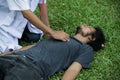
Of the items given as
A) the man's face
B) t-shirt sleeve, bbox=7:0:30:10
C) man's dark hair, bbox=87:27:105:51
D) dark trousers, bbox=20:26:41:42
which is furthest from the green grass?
t-shirt sleeve, bbox=7:0:30:10

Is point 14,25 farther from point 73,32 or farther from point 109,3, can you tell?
point 109,3

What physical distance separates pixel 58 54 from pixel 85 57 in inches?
11.9

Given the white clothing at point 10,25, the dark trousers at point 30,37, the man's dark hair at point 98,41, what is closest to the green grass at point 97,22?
the man's dark hair at point 98,41

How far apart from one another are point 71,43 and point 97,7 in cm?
158

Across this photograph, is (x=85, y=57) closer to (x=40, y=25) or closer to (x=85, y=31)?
(x=85, y=31)

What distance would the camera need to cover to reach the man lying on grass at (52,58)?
358cm

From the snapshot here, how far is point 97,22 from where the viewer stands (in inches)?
199

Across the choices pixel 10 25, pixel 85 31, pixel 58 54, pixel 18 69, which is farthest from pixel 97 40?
pixel 18 69

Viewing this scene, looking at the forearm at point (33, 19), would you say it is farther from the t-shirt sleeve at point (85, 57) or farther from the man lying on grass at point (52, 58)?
the t-shirt sleeve at point (85, 57)

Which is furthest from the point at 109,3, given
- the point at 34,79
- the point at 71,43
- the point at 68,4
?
the point at 34,79

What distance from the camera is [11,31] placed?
4250mm

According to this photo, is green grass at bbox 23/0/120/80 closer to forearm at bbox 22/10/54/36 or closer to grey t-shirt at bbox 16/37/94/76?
grey t-shirt at bbox 16/37/94/76

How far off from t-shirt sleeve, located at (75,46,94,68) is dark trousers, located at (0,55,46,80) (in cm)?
51

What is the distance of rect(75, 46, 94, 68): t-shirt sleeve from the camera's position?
3945 millimetres
